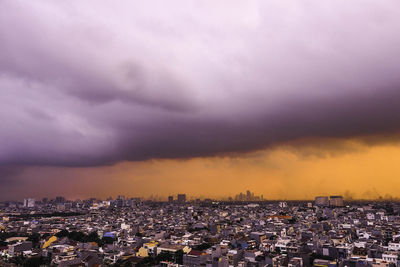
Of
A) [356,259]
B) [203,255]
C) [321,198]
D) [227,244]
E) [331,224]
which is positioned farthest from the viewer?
[321,198]

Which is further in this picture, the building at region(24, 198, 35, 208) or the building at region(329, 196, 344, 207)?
the building at region(24, 198, 35, 208)

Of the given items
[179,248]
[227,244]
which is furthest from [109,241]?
[227,244]

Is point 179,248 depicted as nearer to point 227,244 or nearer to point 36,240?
point 227,244

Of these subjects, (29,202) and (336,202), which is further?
(29,202)

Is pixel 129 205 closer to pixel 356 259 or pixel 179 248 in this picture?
pixel 179 248

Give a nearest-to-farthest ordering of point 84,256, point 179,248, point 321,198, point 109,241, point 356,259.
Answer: point 356,259, point 84,256, point 179,248, point 109,241, point 321,198

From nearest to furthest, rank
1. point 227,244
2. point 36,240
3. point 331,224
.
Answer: point 227,244, point 36,240, point 331,224

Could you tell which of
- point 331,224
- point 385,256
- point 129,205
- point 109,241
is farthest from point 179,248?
point 129,205

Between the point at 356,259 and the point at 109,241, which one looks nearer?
the point at 356,259

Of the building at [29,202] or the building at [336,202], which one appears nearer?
the building at [336,202]
